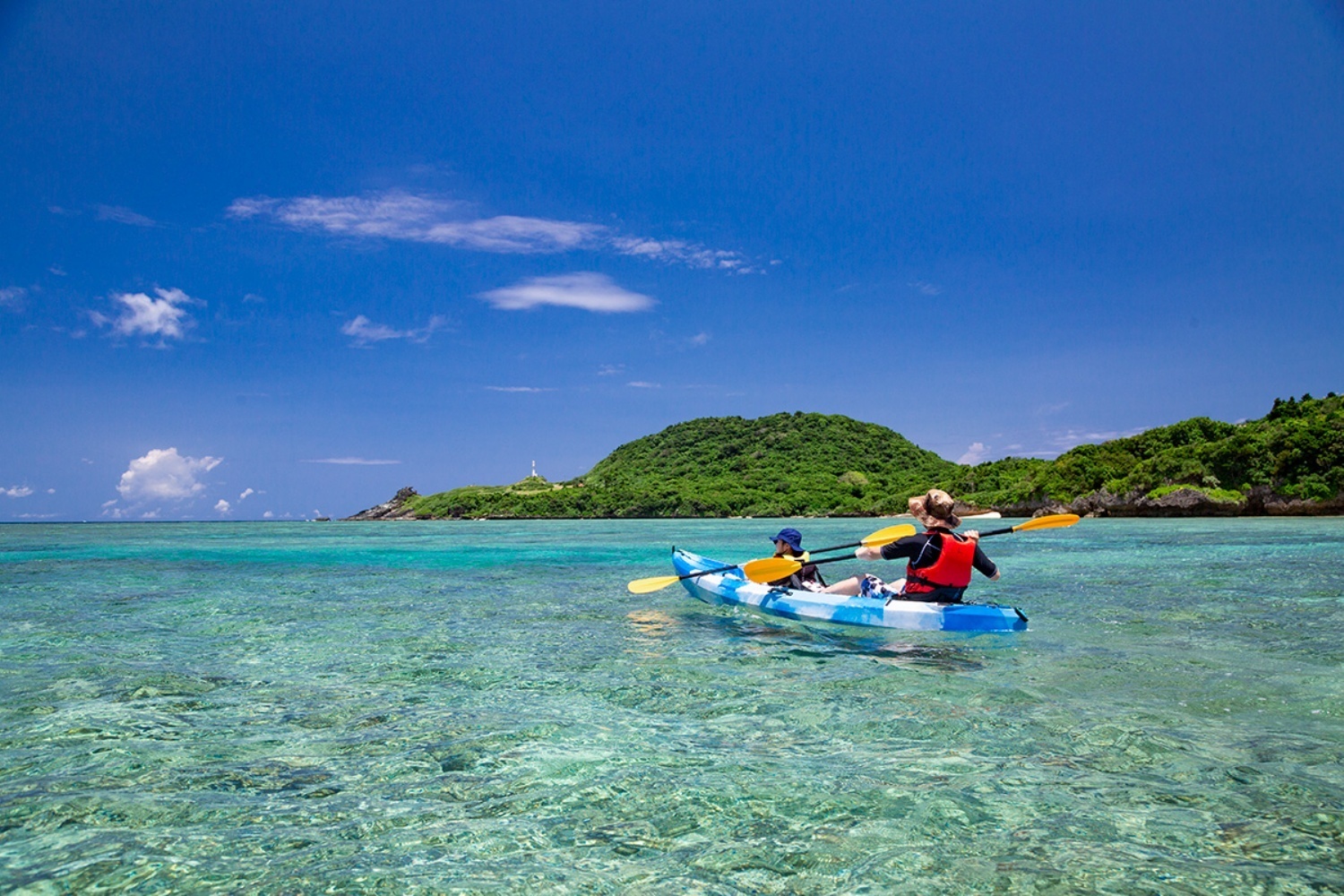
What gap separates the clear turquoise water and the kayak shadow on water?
65 mm

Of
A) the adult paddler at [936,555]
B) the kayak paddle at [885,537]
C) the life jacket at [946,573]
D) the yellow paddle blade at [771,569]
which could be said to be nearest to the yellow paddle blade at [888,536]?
the kayak paddle at [885,537]

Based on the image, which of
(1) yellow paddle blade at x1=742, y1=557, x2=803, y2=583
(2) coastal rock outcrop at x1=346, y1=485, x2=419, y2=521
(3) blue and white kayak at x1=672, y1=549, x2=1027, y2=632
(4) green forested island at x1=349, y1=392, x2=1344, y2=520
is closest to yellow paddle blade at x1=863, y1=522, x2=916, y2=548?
(3) blue and white kayak at x1=672, y1=549, x2=1027, y2=632

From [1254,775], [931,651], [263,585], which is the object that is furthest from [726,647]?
[263,585]

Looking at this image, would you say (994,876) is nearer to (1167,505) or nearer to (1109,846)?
(1109,846)

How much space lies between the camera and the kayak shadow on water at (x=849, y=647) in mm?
7629

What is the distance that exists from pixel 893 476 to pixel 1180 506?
51.0 metres

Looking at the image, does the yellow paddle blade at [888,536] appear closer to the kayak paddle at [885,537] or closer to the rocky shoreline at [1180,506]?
the kayak paddle at [885,537]

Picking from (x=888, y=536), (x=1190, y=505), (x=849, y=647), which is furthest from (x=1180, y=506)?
(x=849, y=647)

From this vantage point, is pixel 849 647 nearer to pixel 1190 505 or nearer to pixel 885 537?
pixel 885 537

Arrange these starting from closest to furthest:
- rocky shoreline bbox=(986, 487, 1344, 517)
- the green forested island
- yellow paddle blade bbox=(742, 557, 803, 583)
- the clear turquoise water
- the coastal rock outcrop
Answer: the clear turquoise water, yellow paddle blade bbox=(742, 557, 803, 583), rocky shoreline bbox=(986, 487, 1344, 517), the green forested island, the coastal rock outcrop

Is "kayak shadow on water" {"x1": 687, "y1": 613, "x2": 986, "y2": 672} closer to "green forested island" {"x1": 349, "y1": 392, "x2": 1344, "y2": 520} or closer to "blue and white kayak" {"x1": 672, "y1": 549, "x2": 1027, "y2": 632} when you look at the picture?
"blue and white kayak" {"x1": 672, "y1": 549, "x2": 1027, "y2": 632}

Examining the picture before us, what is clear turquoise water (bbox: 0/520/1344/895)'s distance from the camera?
338cm

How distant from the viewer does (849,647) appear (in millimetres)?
8508

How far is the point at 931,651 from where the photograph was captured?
320 inches
